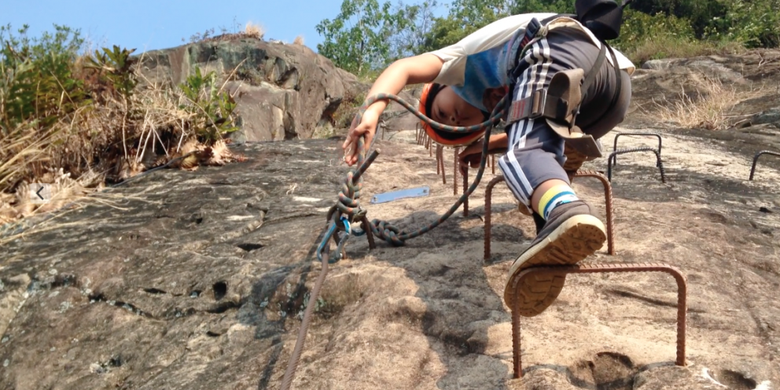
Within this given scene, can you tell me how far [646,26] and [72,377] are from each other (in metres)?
22.1

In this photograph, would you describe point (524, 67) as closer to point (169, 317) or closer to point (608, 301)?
point (608, 301)

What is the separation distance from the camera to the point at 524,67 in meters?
2.09

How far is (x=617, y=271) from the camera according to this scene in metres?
1.51

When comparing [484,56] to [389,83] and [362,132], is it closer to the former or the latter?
[389,83]

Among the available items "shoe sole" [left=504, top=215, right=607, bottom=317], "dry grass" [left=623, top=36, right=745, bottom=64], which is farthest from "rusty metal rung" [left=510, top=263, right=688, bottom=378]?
"dry grass" [left=623, top=36, right=745, bottom=64]

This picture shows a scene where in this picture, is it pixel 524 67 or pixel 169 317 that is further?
pixel 169 317

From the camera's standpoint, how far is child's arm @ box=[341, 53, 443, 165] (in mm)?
2051

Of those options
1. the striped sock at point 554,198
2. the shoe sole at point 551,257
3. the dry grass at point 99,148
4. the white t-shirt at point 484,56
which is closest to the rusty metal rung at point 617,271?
the shoe sole at point 551,257

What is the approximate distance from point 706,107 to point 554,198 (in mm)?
8957

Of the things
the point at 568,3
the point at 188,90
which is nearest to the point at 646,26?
the point at 568,3

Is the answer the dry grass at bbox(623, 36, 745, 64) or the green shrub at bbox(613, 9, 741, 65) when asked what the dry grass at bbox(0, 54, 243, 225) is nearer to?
the dry grass at bbox(623, 36, 745, 64)

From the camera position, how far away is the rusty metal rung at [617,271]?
151 centimetres

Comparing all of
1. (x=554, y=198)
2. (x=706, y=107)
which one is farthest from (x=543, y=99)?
(x=706, y=107)

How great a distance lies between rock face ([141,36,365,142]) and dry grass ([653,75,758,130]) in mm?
6729
